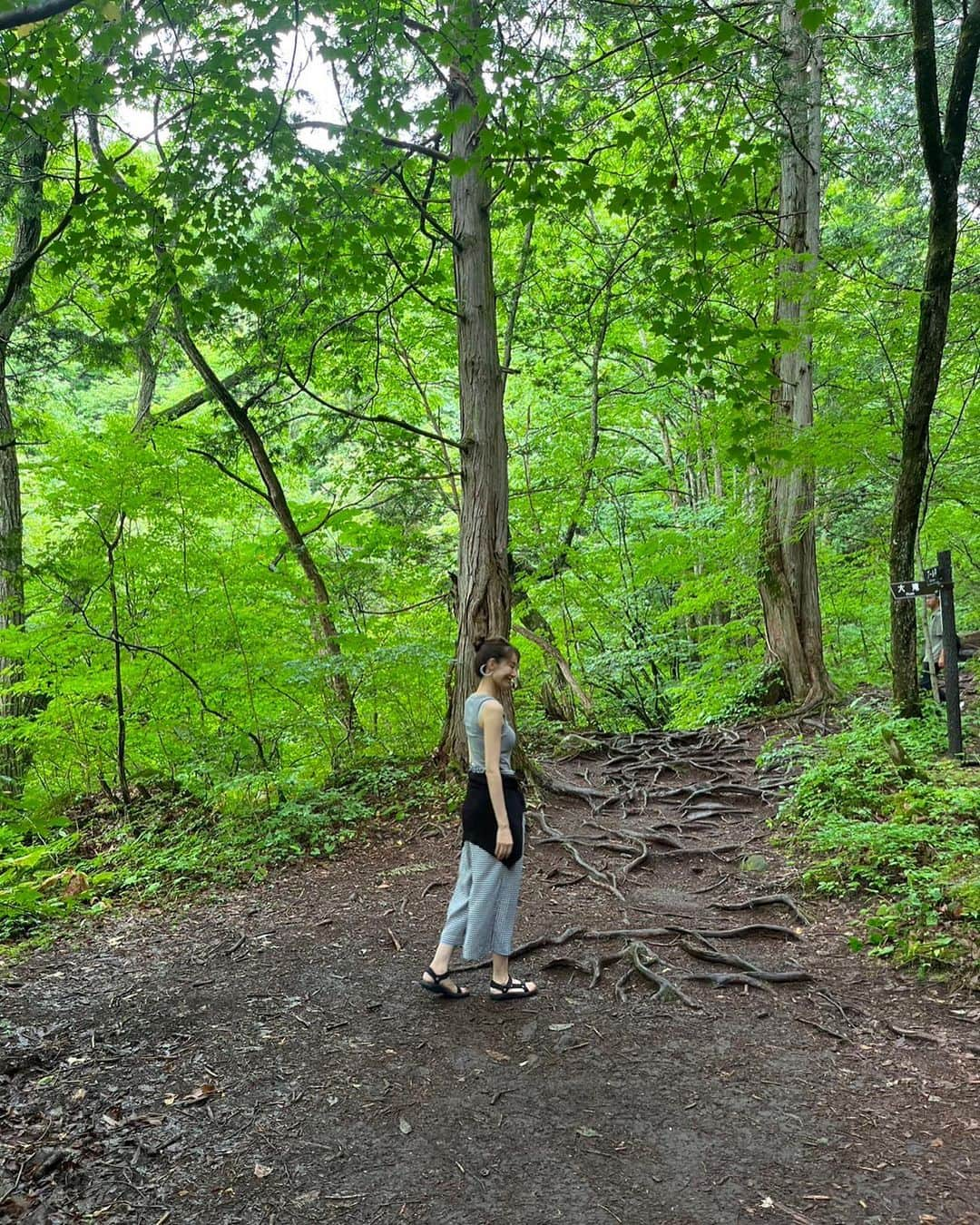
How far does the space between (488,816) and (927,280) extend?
18.1ft

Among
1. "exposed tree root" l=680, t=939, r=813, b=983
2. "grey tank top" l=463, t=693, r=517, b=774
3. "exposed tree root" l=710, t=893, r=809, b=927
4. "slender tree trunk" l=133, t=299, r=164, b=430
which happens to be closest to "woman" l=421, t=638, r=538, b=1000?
"grey tank top" l=463, t=693, r=517, b=774

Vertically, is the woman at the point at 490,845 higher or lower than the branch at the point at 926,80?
lower

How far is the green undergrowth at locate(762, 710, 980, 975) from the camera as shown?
4.24 m

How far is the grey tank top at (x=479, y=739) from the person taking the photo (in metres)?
3.96

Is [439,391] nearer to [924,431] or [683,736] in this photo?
[683,736]

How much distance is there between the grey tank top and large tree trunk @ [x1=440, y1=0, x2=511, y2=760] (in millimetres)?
3394

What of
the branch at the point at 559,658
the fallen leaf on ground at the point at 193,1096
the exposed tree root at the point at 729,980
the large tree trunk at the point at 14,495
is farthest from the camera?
the branch at the point at 559,658

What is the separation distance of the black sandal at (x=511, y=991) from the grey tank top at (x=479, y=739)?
116 centimetres

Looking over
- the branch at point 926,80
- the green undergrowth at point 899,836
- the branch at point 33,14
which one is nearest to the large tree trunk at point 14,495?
the branch at point 33,14

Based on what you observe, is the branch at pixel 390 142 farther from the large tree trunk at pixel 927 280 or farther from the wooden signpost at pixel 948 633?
the wooden signpost at pixel 948 633

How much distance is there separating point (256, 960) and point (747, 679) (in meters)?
8.27

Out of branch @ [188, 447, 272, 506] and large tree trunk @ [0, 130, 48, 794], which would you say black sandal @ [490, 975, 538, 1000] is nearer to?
large tree trunk @ [0, 130, 48, 794]

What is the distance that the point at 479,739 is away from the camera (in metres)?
3.98

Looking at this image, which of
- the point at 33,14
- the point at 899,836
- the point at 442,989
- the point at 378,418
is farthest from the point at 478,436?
the point at 33,14
